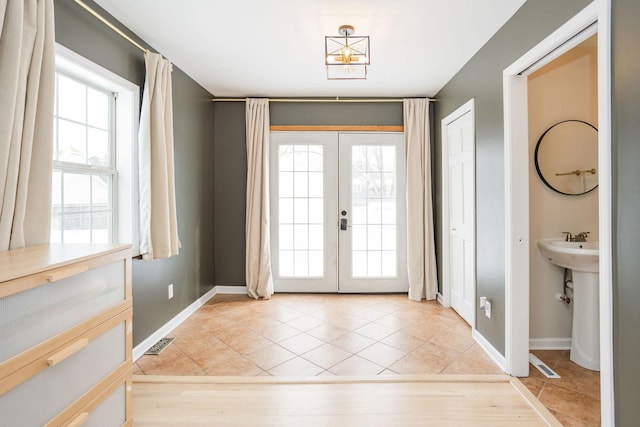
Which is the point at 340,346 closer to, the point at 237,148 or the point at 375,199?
the point at 375,199

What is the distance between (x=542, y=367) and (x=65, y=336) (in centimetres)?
→ 293

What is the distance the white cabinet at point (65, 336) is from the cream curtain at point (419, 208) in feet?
10.3

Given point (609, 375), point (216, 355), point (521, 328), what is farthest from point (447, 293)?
point (216, 355)

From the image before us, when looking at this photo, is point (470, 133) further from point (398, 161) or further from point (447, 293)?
point (447, 293)

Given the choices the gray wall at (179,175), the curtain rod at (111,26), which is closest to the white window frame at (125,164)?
the gray wall at (179,175)

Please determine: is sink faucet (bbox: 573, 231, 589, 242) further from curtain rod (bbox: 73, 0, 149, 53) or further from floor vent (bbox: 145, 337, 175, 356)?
curtain rod (bbox: 73, 0, 149, 53)

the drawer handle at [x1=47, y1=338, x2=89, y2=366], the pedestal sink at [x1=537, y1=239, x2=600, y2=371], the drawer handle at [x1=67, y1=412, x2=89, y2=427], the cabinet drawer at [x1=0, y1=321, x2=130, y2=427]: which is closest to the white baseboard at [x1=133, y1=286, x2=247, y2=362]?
the cabinet drawer at [x1=0, y1=321, x2=130, y2=427]

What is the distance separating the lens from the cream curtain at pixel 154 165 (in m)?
2.53

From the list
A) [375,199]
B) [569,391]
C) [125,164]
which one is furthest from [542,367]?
[125,164]

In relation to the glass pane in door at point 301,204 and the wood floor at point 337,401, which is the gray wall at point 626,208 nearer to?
the wood floor at point 337,401

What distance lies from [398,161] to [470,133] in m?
1.15

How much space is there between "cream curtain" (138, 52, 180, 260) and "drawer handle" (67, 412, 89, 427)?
1.38 meters

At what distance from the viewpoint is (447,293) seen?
3713 millimetres

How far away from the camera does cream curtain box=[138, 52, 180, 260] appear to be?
8.29 ft
